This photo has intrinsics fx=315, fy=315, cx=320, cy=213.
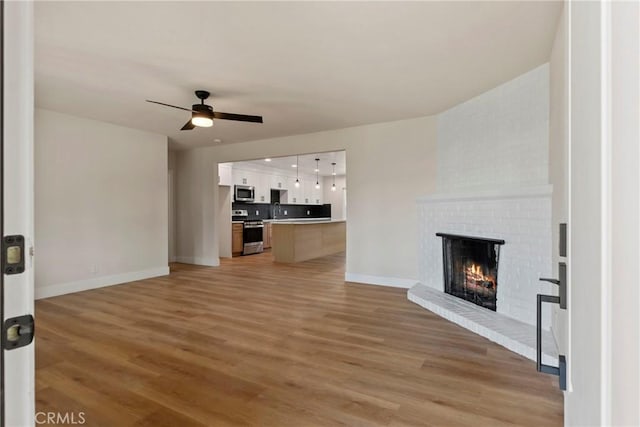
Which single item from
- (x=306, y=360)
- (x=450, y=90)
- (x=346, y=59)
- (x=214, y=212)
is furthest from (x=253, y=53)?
(x=214, y=212)

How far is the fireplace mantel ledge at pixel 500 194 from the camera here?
9.21 ft

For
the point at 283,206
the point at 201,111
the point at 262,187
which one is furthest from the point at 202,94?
the point at 283,206

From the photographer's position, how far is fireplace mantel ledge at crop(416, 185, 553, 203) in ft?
9.21

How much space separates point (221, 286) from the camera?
504 cm

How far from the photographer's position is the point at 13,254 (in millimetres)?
611

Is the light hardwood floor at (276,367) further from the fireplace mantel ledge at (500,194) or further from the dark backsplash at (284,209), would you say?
the dark backsplash at (284,209)

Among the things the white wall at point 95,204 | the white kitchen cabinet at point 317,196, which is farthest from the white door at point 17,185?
the white kitchen cabinet at point 317,196

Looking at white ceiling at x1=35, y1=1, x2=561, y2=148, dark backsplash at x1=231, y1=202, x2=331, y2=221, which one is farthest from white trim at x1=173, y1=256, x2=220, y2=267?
white ceiling at x1=35, y1=1, x2=561, y2=148

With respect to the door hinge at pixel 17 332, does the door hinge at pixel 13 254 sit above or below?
above

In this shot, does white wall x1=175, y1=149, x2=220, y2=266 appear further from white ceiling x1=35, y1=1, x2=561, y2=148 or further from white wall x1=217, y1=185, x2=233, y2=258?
white ceiling x1=35, y1=1, x2=561, y2=148

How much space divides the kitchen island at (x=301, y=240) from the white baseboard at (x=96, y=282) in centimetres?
244
